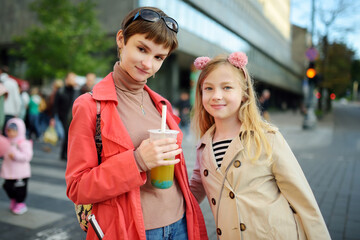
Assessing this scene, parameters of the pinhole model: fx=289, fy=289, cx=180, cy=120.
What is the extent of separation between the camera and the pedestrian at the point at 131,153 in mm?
1262

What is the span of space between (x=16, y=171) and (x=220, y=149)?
10.9 ft

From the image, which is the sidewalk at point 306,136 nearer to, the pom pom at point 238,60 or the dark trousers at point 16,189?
the dark trousers at point 16,189

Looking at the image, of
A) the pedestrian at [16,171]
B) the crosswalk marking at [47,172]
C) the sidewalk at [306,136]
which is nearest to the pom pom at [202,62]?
the pedestrian at [16,171]

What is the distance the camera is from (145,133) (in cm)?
149

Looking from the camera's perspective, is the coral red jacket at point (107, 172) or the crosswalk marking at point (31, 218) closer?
the coral red jacket at point (107, 172)

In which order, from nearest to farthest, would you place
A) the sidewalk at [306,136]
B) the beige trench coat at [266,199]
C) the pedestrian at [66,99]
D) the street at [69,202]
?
1. the beige trench coat at [266,199]
2. the street at [69,202]
3. the pedestrian at [66,99]
4. the sidewalk at [306,136]

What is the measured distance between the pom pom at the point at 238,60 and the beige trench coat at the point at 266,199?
0.46 meters

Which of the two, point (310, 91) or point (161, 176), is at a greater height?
point (310, 91)

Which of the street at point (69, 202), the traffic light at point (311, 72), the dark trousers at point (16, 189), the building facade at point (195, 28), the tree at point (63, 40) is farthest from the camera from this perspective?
the building facade at point (195, 28)

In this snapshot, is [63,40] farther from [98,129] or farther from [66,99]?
[98,129]

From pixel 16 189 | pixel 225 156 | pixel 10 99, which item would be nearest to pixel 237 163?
pixel 225 156

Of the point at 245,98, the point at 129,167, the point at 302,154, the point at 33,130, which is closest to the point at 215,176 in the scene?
the point at 245,98

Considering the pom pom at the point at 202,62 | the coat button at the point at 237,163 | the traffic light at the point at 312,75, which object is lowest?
the coat button at the point at 237,163

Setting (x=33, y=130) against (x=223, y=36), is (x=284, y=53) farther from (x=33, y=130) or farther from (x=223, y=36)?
(x=33, y=130)
